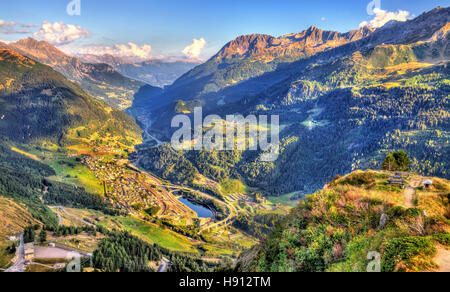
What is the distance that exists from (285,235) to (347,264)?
21.9 ft

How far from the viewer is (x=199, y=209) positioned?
180 m

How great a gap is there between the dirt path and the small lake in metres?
160

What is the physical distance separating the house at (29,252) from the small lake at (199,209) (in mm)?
99280

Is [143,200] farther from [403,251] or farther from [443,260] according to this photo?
[443,260]

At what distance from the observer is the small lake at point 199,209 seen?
171m

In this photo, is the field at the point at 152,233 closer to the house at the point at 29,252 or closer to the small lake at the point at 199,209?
the small lake at the point at 199,209

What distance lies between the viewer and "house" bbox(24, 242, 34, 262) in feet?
241

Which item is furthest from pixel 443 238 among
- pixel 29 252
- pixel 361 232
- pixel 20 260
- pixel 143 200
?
pixel 143 200

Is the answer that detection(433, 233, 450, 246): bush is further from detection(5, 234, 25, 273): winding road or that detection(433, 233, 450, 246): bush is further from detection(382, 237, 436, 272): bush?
detection(5, 234, 25, 273): winding road

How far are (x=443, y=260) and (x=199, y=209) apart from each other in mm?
171741

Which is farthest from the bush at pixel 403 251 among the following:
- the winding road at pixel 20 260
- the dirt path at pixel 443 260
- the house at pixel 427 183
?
the winding road at pixel 20 260

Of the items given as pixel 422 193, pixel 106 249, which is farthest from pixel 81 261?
pixel 422 193
